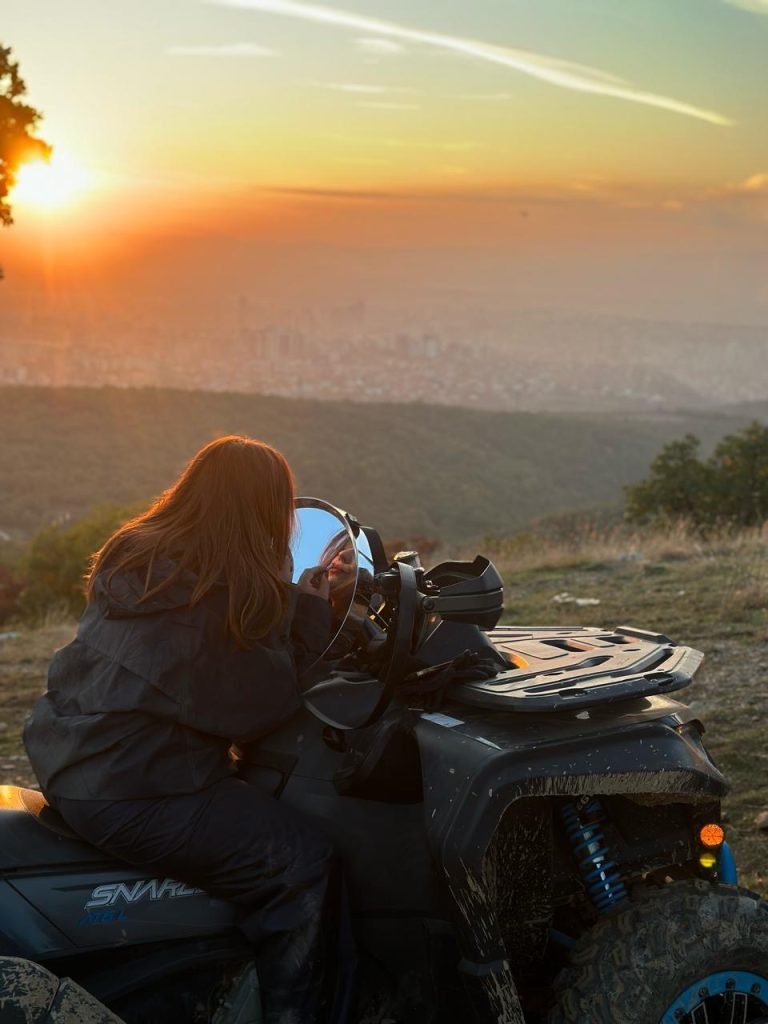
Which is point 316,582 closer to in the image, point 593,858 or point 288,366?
point 593,858

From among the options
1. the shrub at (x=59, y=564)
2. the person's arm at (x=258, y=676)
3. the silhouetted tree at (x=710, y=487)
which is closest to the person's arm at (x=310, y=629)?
the person's arm at (x=258, y=676)

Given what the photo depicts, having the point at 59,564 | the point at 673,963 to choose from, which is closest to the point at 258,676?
the point at 673,963

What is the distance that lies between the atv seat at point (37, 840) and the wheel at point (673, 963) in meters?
1.29

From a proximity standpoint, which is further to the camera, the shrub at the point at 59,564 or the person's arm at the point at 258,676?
the shrub at the point at 59,564

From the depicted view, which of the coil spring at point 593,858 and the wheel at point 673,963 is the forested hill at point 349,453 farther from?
the wheel at point 673,963

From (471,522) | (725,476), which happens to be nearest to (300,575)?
(725,476)

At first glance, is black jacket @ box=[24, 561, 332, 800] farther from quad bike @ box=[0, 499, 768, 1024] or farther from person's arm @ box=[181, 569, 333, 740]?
quad bike @ box=[0, 499, 768, 1024]

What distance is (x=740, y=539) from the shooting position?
1369cm

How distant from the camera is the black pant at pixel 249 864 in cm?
278

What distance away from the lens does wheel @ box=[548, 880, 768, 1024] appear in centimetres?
280

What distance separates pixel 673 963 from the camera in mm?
2836

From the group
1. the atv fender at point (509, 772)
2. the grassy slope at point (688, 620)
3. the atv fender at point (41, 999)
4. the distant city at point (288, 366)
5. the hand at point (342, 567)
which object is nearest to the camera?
the atv fender at point (41, 999)

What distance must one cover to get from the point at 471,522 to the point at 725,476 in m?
47.3

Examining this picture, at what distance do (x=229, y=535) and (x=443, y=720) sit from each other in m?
0.76
